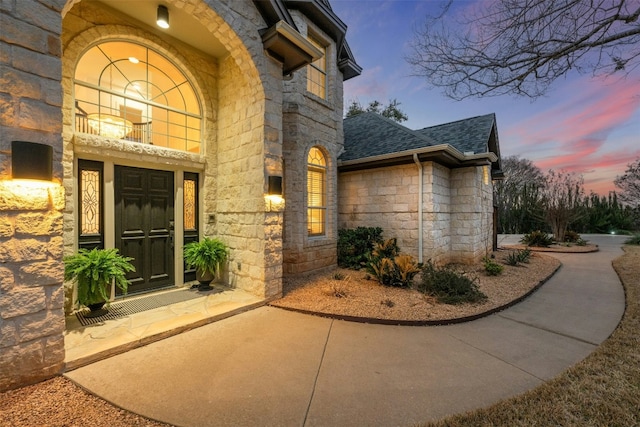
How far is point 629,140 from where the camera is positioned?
42.0ft

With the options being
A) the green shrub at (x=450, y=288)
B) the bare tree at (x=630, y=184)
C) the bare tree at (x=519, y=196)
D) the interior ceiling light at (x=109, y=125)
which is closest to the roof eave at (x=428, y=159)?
the green shrub at (x=450, y=288)

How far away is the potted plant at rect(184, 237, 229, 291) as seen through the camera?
4.61 metres

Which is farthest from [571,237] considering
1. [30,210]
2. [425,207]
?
[30,210]

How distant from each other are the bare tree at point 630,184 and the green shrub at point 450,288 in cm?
2312

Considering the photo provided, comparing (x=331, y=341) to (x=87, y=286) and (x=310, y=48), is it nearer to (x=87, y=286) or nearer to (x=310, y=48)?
(x=87, y=286)

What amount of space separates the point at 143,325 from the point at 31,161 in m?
2.24

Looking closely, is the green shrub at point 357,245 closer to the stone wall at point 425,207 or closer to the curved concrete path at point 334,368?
the stone wall at point 425,207

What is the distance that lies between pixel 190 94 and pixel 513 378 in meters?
6.53

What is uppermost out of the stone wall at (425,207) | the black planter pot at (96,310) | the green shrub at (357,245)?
the stone wall at (425,207)

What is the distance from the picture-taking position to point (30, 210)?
2342 mm

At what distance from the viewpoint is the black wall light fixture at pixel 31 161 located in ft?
7.28

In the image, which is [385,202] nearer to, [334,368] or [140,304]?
[334,368]

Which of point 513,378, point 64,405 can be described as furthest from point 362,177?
point 64,405

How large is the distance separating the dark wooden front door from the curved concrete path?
72.4 inches
